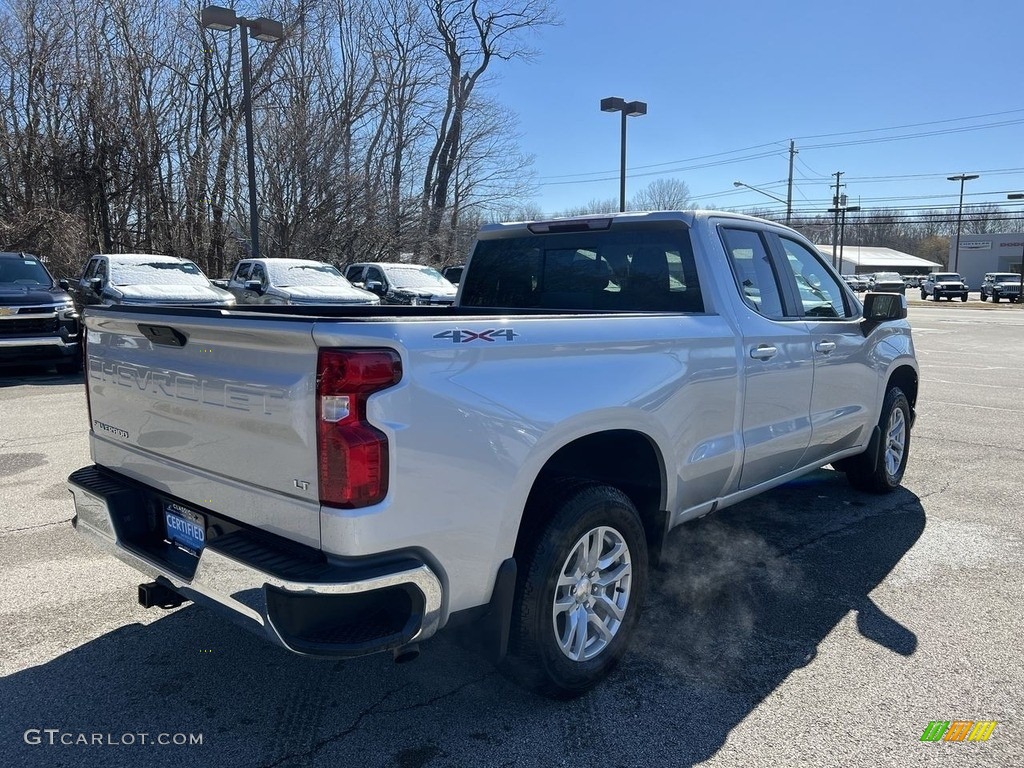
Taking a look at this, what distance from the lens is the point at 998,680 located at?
129 inches

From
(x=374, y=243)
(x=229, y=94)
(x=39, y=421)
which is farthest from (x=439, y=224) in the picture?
(x=39, y=421)

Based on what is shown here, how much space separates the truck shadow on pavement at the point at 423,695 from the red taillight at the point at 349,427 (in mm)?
838

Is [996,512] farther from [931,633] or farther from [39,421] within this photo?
[39,421]

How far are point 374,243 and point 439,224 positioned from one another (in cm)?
440

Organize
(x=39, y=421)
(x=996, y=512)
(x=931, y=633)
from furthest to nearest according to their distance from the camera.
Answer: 1. (x=39, y=421)
2. (x=996, y=512)
3. (x=931, y=633)

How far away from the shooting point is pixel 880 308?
5.02 meters

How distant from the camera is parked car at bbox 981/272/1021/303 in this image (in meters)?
48.1

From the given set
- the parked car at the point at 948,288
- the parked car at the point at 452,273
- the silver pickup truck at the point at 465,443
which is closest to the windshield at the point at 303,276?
the parked car at the point at 452,273

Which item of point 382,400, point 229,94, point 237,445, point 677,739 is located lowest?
point 677,739

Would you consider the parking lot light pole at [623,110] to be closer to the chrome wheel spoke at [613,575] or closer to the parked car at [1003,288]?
the chrome wheel spoke at [613,575]

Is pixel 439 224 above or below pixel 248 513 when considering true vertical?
above

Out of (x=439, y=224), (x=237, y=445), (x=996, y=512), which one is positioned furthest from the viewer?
(x=439, y=224)

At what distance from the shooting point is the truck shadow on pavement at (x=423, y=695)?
2.77 meters

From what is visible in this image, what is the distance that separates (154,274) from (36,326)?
3.45 metres
